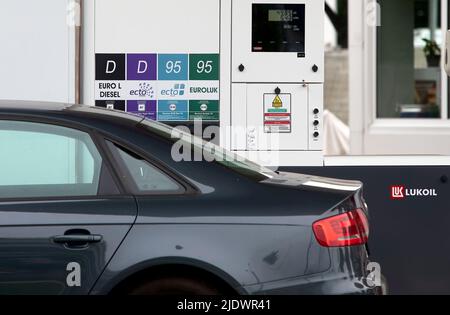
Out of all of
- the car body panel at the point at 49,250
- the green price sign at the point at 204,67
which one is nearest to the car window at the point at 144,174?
the car body panel at the point at 49,250

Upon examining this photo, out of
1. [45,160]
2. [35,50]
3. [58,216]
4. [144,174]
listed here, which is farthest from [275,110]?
[58,216]

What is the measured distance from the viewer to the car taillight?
187 inches

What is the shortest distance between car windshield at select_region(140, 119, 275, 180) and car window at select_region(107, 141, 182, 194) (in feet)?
0.94

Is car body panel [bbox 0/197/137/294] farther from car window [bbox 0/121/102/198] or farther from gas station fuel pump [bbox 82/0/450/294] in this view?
gas station fuel pump [bbox 82/0/450/294]

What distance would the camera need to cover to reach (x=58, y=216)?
186 inches

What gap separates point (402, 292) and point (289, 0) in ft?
8.47

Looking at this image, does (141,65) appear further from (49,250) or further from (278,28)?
(49,250)

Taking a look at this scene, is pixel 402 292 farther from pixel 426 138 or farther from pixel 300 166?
pixel 426 138

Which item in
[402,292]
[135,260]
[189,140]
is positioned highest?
[189,140]

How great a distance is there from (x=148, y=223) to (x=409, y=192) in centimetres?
334

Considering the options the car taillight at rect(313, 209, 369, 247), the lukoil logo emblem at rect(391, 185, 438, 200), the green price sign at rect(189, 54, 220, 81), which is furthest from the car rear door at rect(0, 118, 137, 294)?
the lukoil logo emblem at rect(391, 185, 438, 200)

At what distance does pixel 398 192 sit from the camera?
7477 mm

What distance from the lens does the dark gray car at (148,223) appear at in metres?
4.68

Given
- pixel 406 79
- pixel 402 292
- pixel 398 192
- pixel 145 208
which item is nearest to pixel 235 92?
pixel 398 192
